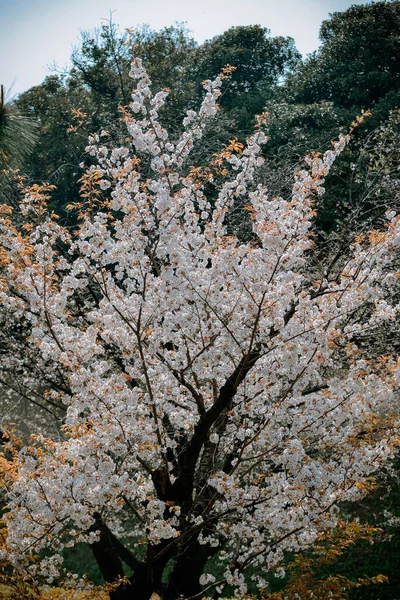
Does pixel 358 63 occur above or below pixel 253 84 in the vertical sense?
below

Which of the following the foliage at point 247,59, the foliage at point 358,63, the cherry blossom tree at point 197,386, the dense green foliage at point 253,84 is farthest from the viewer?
the foliage at point 247,59

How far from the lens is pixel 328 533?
4.19 meters

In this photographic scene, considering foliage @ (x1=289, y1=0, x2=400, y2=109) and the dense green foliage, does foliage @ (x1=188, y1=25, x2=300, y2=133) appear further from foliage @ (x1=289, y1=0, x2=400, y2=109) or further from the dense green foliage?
foliage @ (x1=289, y1=0, x2=400, y2=109)

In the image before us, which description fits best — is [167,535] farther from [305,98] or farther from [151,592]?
[305,98]

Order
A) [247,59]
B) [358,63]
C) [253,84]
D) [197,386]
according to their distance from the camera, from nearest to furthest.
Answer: [197,386], [358,63], [253,84], [247,59]

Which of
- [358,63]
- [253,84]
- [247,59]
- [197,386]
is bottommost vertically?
[197,386]

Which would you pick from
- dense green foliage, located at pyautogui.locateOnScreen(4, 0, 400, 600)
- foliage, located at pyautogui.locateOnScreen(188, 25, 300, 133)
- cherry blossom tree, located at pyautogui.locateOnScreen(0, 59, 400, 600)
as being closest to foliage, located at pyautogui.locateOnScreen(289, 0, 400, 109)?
dense green foliage, located at pyautogui.locateOnScreen(4, 0, 400, 600)

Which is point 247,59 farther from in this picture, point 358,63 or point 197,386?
point 197,386

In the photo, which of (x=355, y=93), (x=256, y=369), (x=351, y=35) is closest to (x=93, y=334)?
(x=256, y=369)

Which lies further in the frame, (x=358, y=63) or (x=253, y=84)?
(x=253, y=84)

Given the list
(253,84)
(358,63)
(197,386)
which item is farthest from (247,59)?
(197,386)

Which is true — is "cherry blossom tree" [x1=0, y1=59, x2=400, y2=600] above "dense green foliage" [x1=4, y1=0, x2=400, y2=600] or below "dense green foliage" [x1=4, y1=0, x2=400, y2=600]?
below

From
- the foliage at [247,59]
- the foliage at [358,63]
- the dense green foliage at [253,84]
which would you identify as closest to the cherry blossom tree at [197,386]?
the dense green foliage at [253,84]

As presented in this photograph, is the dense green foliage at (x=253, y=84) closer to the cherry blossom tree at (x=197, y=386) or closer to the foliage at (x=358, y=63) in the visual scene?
the foliage at (x=358, y=63)
